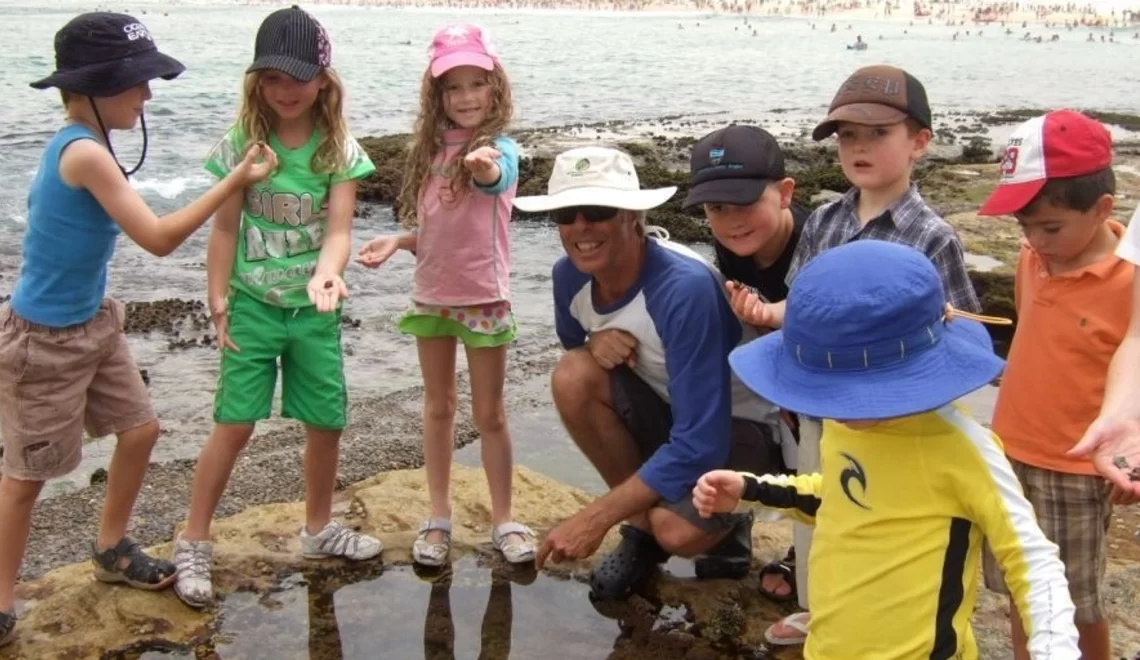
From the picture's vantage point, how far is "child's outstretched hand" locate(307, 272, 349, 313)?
353 cm

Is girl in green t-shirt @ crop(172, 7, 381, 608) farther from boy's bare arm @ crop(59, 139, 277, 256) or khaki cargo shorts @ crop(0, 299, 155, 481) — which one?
khaki cargo shorts @ crop(0, 299, 155, 481)

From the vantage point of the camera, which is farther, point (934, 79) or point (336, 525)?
point (934, 79)

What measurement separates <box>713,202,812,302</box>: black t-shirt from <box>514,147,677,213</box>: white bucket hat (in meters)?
0.34

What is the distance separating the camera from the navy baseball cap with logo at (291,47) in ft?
Answer: 12.0

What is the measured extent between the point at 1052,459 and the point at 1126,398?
42cm

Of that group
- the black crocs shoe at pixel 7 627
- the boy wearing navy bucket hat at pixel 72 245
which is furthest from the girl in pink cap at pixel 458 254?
the black crocs shoe at pixel 7 627

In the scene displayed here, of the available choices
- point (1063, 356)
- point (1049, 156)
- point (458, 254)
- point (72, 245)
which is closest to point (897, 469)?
point (1063, 356)

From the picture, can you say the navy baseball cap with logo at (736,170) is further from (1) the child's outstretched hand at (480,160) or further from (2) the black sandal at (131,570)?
(2) the black sandal at (131,570)

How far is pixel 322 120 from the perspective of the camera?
12.8 ft

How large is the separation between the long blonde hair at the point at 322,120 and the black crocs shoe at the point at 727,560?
1.85 meters

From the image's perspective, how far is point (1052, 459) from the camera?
2.96 meters

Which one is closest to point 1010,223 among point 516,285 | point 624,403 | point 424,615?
point 516,285

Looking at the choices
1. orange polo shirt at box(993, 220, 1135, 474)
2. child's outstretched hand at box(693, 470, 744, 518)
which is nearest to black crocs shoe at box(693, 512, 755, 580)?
orange polo shirt at box(993, 220, 1135, 474)

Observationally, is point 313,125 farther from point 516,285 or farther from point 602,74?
point 602,74
